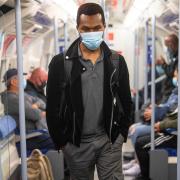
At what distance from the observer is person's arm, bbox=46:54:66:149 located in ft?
7.93

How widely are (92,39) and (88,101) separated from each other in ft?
1.37

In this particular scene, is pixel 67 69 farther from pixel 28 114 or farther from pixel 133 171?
pixel 133 171

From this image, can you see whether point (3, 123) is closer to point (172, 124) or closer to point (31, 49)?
point (172, 124)

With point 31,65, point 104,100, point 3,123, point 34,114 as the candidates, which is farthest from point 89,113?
point 31,65

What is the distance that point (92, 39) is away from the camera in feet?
7.91

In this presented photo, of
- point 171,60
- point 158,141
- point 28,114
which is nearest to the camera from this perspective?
point 158,141

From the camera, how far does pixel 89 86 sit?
7.80 ft

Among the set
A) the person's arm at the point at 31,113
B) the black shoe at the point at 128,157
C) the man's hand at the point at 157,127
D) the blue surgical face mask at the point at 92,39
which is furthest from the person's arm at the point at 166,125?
the blue surgical face mask at the point at 92,39

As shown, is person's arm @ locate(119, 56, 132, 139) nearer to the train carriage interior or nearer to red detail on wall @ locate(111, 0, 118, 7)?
the train carriage interior

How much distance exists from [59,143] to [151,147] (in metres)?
1.54

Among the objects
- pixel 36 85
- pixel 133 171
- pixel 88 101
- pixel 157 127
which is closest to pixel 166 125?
pixel 157 127

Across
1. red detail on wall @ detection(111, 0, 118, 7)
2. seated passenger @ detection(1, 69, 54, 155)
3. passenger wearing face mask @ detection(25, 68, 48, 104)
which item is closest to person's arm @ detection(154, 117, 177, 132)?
seated passenger @ detection(1, 69, 54, 155)

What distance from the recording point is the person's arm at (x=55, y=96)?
2416 millimetres

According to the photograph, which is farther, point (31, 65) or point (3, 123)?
point (31, 65)
